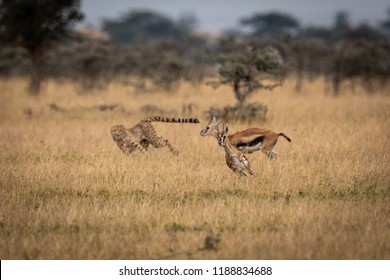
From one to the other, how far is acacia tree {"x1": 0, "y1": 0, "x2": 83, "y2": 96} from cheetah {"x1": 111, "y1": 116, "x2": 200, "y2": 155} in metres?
14.0

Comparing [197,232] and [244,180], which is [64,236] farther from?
[244,180]

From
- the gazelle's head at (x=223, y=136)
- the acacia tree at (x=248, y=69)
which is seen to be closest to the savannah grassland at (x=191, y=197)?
the gazelle's head at (x=223, y=136)

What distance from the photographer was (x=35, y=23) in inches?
981

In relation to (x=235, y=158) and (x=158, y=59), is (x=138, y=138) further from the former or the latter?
(x=158, y=59)

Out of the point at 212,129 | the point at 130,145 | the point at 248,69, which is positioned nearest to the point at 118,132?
the point at 130,145

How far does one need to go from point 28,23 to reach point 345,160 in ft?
→ 60.5

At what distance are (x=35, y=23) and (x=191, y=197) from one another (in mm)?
18846

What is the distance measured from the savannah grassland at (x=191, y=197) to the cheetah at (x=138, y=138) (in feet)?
0.65

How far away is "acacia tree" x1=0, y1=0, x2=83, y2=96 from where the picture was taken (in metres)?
25.0

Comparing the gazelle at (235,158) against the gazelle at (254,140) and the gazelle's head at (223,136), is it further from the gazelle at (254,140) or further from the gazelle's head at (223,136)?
the gazelle at (254,140)

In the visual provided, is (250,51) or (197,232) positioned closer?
(197,232)

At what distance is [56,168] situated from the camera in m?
9.92

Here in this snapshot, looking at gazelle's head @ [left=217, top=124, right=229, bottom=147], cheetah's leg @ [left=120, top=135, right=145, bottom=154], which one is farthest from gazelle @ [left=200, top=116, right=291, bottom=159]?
cheetah's leg @ [left=120, top=135, right=145, bottom=154]

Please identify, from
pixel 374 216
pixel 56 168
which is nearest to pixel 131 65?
pixel 56 168
